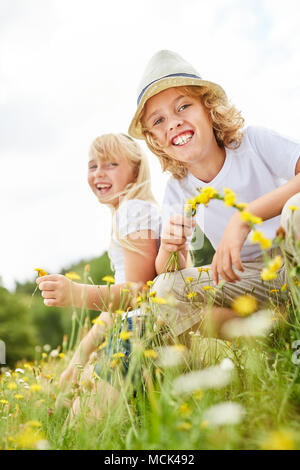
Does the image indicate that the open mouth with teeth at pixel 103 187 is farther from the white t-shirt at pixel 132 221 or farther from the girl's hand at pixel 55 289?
the girl's hand at pixel 55 289

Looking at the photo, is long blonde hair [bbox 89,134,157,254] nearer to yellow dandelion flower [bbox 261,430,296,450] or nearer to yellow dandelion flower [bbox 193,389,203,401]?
yellow dandelion flower [bbox 193,389,203,401]

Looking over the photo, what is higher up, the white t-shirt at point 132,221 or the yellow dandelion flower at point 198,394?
the white t-shirt at point 132,221

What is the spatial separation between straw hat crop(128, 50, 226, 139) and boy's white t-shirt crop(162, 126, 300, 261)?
0.44 meters

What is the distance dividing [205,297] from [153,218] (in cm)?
97

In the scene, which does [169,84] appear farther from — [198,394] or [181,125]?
[198,394]

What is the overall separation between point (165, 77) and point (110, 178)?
117 centimetres

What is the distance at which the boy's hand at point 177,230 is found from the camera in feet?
6.74

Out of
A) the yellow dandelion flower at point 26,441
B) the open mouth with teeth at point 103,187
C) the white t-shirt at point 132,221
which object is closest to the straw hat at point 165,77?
the white t-shirt at point 132,221

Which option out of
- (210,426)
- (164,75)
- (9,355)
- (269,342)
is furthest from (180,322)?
(9,355)

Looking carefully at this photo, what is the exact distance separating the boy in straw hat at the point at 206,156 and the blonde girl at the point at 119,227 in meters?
0.29

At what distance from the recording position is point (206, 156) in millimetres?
2658

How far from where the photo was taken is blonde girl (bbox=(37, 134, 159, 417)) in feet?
8.00

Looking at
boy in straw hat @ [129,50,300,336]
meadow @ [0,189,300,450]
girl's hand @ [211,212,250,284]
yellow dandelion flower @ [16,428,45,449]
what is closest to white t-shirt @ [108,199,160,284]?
boy in straw hat @ [129,50,300,336]

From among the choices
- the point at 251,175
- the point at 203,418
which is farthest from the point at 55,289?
the point at 251,175
